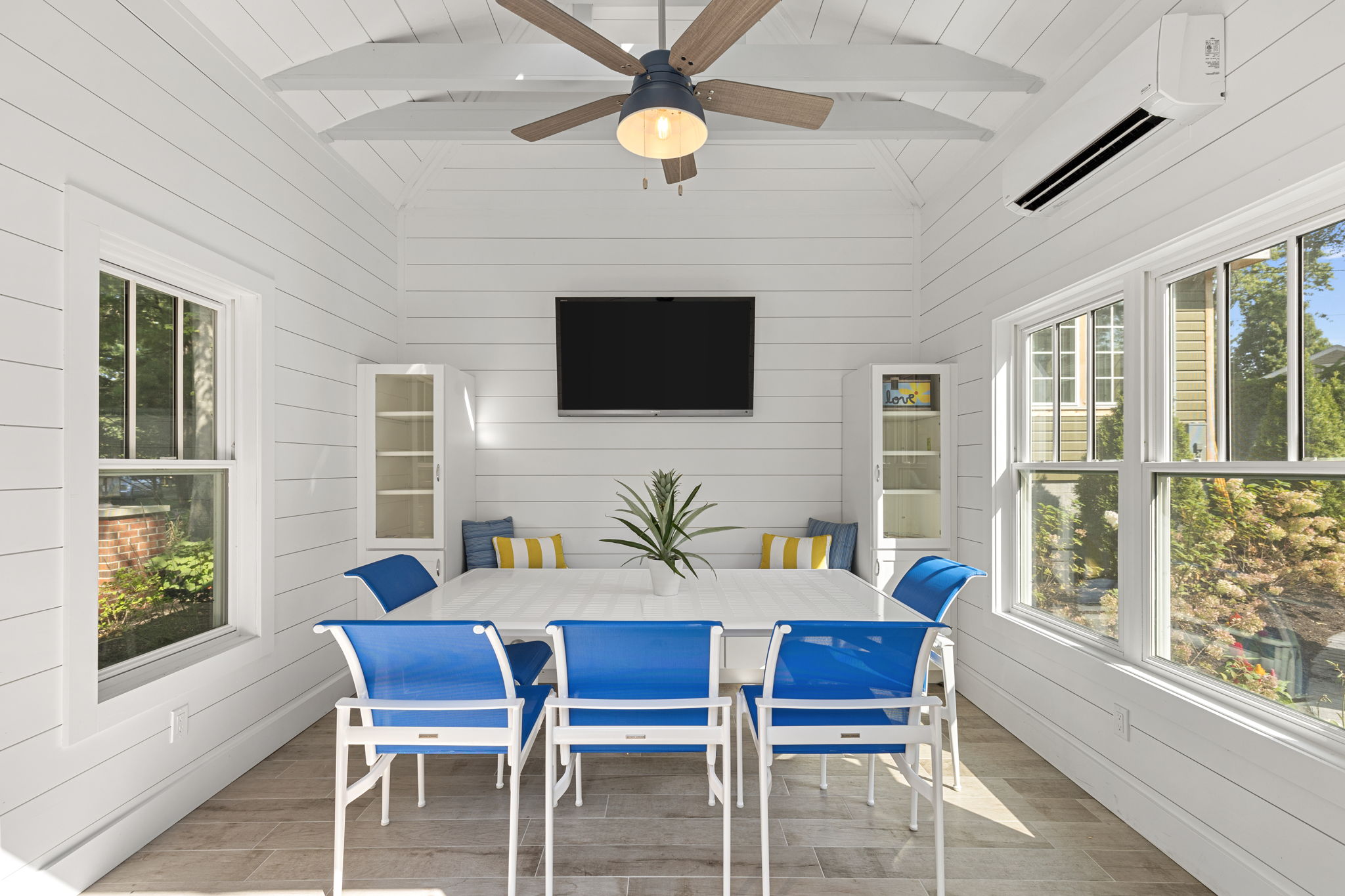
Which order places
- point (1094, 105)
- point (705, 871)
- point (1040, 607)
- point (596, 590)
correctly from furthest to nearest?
point (1040, 607), point (596, 590), point (1094, 105), point (705, 871)

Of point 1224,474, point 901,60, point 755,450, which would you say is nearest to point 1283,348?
point 1224,474

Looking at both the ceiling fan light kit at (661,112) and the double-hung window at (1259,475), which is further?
the ceiling fan light kit at (661,112)

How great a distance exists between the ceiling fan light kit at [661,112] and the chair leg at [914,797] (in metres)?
2.06

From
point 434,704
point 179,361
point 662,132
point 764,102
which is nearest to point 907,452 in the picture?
point 764,102

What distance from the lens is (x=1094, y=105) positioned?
2.24 metres

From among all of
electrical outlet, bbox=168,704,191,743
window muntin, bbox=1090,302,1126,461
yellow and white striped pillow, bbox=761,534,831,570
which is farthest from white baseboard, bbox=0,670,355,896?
window muntin, bbox=1090,302,1126,461

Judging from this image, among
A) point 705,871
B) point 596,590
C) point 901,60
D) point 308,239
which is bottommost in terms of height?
point 705,871

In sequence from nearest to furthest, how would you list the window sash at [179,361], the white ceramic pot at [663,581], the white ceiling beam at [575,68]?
the window sash at [179,361] → the white ceramic pot at [663,581] → the white ceiling beam at [575,68]

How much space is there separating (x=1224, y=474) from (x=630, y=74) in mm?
2229

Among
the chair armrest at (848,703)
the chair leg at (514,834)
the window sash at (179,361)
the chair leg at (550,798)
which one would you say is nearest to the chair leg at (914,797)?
the chair armrest at (848,703)

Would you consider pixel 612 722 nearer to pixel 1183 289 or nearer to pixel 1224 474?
pixel 1224 474

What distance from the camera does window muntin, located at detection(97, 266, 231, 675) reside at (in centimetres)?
221

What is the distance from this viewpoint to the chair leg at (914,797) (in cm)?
213

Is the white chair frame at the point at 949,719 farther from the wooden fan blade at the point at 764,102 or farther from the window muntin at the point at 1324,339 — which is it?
the wooden fan blade at the point at 764,102
